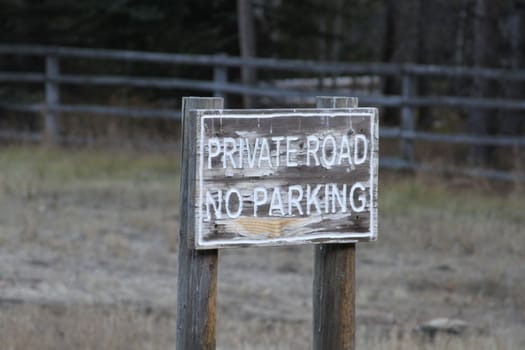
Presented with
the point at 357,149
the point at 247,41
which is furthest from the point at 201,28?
the point at 357,149

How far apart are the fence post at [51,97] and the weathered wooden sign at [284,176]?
10.5 meters

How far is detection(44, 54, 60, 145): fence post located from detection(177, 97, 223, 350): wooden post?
10442mm

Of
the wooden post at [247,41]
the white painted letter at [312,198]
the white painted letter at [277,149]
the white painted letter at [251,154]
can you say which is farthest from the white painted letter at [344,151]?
the wooden post at [247,41]

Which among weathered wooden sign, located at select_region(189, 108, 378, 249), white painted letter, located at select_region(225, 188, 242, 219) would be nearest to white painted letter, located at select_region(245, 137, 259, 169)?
weathered wooden sign, located at select_region(189, 108, 378, 249)

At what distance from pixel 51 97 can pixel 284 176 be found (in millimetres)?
10833

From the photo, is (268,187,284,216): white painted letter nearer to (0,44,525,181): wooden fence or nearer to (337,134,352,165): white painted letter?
(337,134,352,165): white painted letter

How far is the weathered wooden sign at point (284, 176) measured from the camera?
3.68 metres

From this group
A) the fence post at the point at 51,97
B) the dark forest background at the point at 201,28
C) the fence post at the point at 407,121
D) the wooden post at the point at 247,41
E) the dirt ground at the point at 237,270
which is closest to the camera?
the dirt ground at the point at 237,270

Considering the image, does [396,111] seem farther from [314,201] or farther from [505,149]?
[314,201]

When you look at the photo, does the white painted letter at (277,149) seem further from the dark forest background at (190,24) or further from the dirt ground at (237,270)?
the dark forest background at (190,24)

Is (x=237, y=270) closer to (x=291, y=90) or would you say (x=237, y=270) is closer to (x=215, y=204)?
(x=215, y=204)

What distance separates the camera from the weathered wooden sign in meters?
3.68

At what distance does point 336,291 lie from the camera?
4.02 metres

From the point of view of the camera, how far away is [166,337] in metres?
5.89
